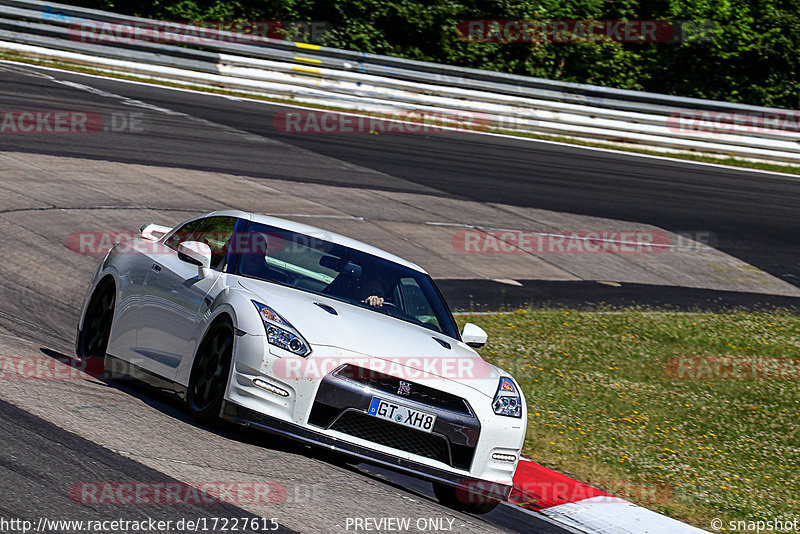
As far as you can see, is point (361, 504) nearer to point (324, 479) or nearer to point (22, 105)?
point (324, 479)

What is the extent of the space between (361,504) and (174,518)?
1.18 metres

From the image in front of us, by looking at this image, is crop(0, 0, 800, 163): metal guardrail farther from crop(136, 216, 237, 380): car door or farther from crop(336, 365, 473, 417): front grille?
crop(336, 365, 473, 417): front grille

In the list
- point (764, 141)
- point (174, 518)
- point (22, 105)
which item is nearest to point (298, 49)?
point (22, 105)

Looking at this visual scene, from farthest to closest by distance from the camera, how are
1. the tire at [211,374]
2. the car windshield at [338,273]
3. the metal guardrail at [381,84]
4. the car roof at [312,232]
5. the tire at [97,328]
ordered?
the metal guardrail at [381,84], the tire at [97,328], the car roof at [312,232], the car windshield at [338,273], the tire at [211,374]

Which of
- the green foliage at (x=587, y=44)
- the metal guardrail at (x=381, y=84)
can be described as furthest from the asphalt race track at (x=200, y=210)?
the green foliage at (x=587, y=44)

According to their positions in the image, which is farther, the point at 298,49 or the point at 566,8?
the point at 566,8

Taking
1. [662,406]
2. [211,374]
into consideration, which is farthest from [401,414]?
[662,406]

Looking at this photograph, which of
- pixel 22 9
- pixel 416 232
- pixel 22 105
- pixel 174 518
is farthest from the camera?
pixel 22 9

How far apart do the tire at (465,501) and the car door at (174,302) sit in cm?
179

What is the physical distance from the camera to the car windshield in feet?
23.0

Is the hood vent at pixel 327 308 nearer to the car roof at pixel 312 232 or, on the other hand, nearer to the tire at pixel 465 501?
the car roof at pixel 312 232

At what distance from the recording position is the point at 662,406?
32.9 feet

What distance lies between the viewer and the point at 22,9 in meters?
23.1

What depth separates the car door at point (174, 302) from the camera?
6746mm
